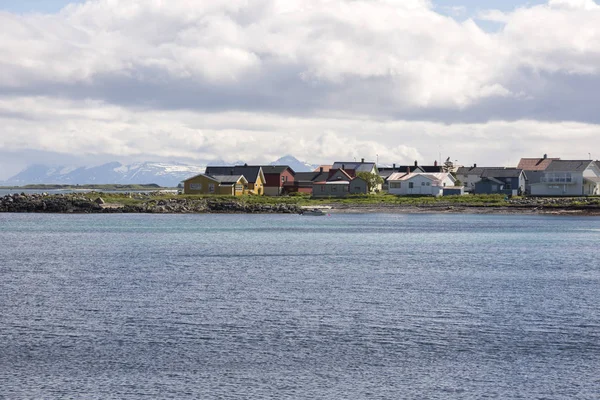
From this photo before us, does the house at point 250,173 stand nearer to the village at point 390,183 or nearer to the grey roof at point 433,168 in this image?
the village at point 390,183

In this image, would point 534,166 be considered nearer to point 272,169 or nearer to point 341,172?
point 341,172

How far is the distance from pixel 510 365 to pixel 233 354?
28.6 ft

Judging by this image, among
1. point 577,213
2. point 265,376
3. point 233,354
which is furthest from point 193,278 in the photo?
point 577,213

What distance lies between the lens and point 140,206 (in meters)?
121

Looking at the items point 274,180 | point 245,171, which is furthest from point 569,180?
point 245,171

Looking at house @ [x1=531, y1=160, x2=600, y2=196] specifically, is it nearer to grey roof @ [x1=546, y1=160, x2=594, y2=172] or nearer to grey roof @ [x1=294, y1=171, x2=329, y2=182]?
grey roof @ [x1=546, y1=160, x2=594, y2=172]

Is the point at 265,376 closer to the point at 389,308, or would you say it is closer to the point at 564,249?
the point at 389,308

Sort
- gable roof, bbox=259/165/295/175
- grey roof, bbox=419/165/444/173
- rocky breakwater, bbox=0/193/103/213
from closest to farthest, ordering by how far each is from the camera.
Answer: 1. rocky breakwater, bbox=0/193/103/213
2. gable roof, bbox=259/165/295/175
3. grey roof, bbox=419/165/444/173

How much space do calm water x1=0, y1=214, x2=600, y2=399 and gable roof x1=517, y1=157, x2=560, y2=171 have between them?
106512mm

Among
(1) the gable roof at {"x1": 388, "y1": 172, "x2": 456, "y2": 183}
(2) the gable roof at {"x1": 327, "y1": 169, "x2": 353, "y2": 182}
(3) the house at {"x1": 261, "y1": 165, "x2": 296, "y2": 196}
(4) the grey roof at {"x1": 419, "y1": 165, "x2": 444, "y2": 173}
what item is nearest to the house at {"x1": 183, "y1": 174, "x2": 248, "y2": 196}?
(3) the house at {"x1": 261, "y1": 165, "x2": 296, "y2": 196}

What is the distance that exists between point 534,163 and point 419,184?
1562 inches

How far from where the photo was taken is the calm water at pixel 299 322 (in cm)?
2217

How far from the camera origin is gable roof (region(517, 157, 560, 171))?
165 m

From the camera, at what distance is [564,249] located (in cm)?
6191
